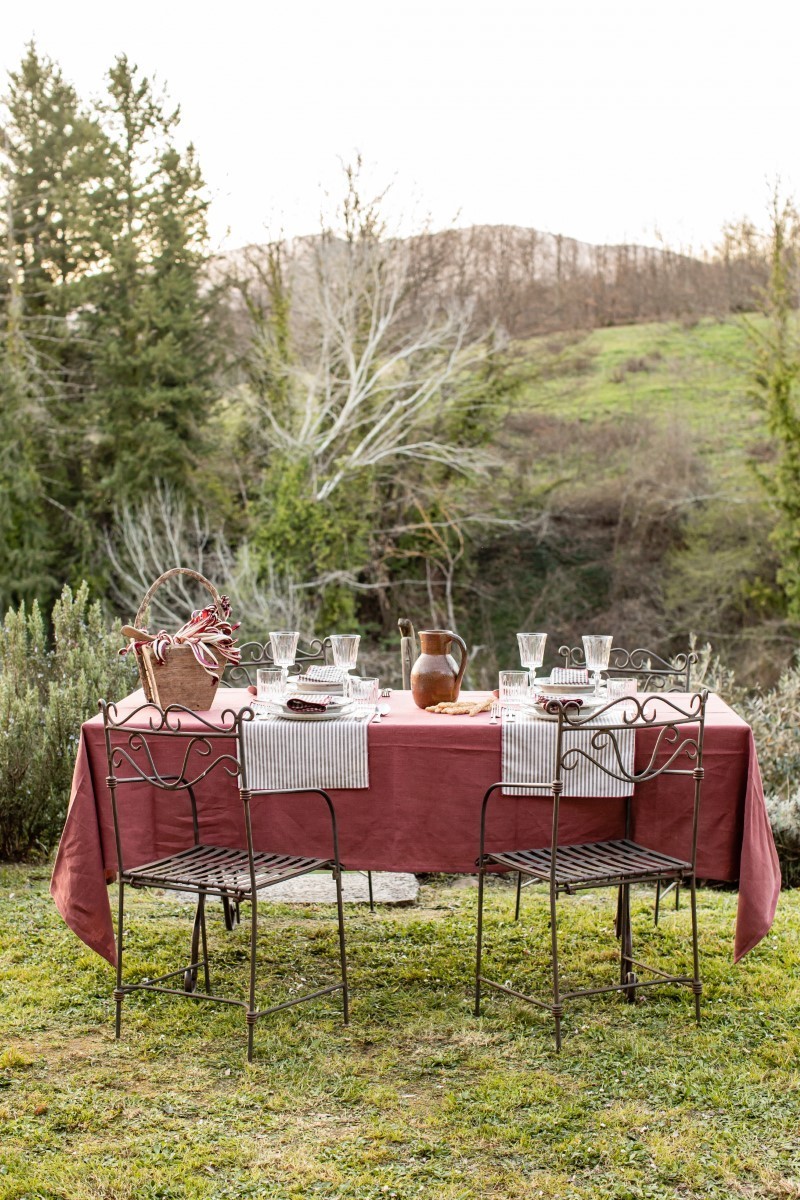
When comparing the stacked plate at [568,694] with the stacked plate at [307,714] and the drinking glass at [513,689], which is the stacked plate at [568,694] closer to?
the drinking glass at [513,689]

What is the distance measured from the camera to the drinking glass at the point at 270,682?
Result: 3500mm

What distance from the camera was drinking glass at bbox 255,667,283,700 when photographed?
3.50m

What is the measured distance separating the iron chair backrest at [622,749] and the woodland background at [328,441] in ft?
35.4

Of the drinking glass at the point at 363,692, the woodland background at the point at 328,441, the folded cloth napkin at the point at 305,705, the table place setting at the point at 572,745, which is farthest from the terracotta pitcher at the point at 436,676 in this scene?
the woodland background at the point at 328,441

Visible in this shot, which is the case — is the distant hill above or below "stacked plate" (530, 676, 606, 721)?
above

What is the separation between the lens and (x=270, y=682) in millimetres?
3502

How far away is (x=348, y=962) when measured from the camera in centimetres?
374

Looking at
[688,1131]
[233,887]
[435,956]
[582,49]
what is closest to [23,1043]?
[233,887]

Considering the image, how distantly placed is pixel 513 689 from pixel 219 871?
105cm

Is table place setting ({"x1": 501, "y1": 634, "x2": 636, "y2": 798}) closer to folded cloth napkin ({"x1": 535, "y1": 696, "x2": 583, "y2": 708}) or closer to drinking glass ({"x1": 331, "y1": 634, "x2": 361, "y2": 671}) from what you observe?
folded cloth napkin ({"x1": 535, "y1": 696, "x2": 583, "y2": 708})

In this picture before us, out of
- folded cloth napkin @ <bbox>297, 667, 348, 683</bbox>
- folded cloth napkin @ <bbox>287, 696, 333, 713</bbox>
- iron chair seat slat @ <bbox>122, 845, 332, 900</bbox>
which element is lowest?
iron chair seat slat @ <bbox>122, 845, 332, 900</bbox>

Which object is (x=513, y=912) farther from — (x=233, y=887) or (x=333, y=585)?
(x=333, y=585)

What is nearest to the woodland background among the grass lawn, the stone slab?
the stone slab

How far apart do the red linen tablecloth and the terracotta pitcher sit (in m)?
0.14
